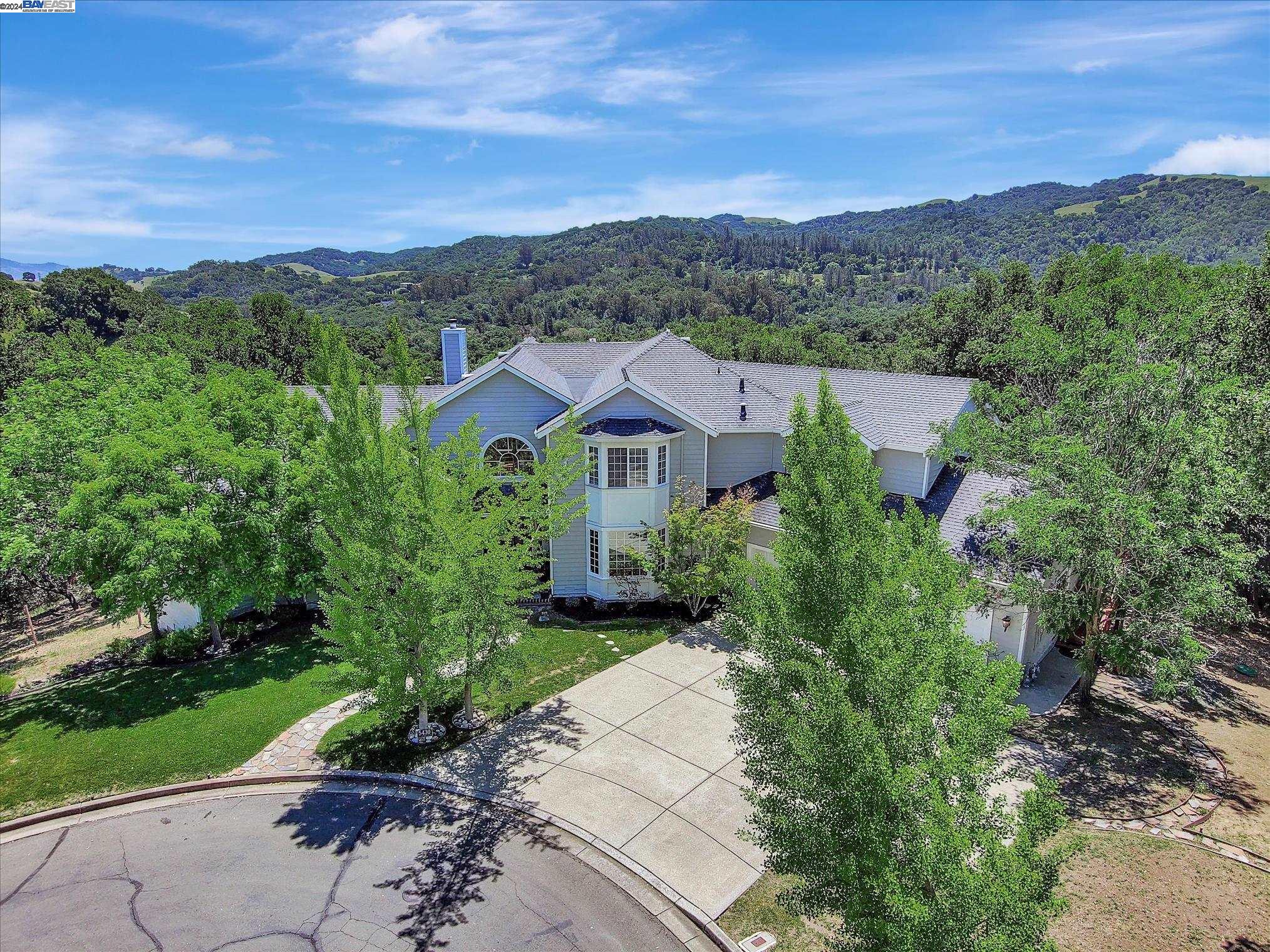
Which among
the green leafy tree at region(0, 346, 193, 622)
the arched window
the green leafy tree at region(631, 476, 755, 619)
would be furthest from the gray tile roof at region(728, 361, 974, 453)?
the green leafy tree at region(0, 346, 193, 622)

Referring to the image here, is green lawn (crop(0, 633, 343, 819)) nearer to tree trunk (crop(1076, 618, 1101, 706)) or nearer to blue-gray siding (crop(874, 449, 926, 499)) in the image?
tree trunk (crop(1076, 618, 1101, 706))

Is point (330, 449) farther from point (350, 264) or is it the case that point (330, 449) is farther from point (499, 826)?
point (350, 264)

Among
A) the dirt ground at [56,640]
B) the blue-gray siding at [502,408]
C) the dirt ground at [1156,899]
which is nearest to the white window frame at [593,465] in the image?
the blue-gray siding at [502,408]

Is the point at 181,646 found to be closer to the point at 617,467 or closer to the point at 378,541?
the point at 378,541

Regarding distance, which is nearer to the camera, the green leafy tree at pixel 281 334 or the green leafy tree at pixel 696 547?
the green leafy tree at pixel 696 547

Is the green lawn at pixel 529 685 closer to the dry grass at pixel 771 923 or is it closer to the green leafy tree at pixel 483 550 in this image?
the green leafy tree at pixel 483 550

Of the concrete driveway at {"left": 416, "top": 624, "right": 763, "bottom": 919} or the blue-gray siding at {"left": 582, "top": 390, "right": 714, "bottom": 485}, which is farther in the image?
the blue-gray siding at {"left": 582, "top": 390, "right": 714, "bottom": 485}
